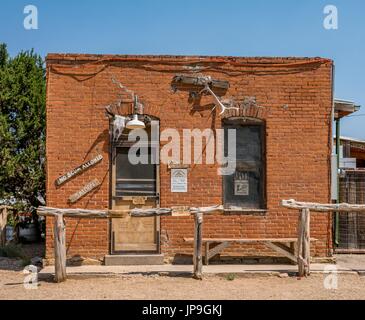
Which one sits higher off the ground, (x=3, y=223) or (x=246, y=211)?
(x=246, y=211)

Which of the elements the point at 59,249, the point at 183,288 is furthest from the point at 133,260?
the point at 183,288

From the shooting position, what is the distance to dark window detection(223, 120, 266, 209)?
34.8 feet

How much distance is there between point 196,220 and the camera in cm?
934

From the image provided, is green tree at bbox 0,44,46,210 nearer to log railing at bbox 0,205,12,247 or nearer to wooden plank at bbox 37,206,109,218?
log railing at bbox 0,205,12,247

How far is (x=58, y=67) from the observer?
10.3m

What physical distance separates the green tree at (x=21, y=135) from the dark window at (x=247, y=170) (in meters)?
4.56

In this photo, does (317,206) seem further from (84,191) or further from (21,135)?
(21,135)

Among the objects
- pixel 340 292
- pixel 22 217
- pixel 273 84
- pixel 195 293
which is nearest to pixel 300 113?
pixel 273 84

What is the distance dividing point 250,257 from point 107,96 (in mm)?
4299

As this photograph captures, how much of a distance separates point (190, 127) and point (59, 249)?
11.4 feet

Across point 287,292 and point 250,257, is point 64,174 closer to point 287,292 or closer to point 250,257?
point 250,257

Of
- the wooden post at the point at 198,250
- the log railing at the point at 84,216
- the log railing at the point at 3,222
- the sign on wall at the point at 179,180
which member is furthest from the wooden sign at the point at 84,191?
the log railing at the point at 3,222

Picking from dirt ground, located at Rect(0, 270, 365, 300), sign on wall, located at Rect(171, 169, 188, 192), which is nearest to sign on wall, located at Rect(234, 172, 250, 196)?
sign on wall, located at Rect(171, 169, 188, 192)

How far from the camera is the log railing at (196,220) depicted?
9.05 meters
